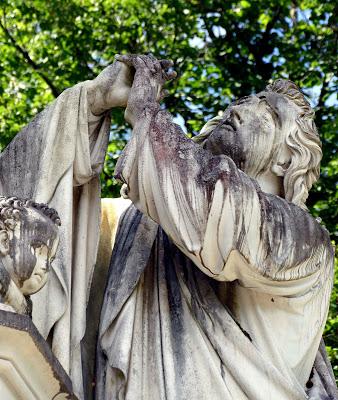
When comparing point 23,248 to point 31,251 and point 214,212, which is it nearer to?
point 31,251

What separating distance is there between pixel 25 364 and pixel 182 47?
10.3 m

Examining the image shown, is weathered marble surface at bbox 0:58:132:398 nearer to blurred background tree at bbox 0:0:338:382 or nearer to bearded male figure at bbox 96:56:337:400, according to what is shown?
bearded male figure at bbox 96:56:337:400

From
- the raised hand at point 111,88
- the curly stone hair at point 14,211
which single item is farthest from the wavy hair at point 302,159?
the curly stone hair at point 14,211

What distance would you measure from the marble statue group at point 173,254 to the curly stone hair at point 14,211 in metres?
0.02

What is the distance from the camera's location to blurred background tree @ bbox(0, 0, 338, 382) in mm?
15992

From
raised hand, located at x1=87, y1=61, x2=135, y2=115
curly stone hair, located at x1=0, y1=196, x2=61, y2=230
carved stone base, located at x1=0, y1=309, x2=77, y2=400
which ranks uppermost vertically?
raised hand, located at x1=87, y1=61, x2=135, y2=115

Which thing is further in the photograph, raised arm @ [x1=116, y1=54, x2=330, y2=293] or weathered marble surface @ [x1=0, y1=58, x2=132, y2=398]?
weathered marble surface @ [x1=0, y1=58, x2=132, y2=398]

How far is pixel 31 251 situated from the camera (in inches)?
268

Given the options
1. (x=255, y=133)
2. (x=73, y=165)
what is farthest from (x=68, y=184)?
(x=255, y=133)

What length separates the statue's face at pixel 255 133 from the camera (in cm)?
830

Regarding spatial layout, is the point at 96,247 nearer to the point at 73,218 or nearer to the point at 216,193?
the point at 73,218

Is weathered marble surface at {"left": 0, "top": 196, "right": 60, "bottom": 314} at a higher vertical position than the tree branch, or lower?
lower

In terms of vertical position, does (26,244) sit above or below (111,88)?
below

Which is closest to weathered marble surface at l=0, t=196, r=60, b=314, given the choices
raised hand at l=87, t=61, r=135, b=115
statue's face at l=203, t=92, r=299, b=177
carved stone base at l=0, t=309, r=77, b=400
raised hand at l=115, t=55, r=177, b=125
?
carved stone base at l=0, t=309, r=77, b=400
